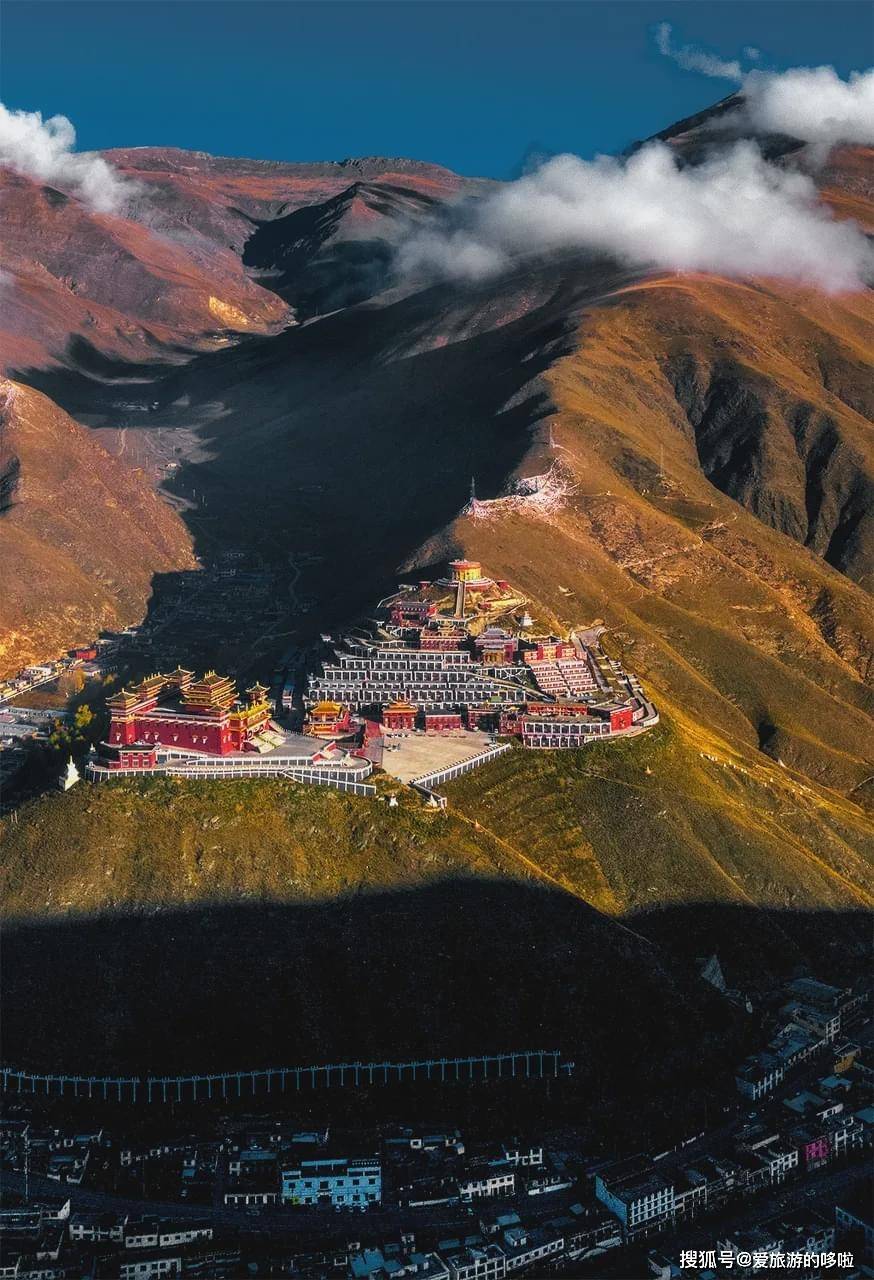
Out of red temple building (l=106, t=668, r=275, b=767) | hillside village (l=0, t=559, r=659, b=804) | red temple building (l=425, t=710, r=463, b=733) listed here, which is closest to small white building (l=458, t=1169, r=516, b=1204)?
hillside village (l=0, t=559, r=659, b=804)

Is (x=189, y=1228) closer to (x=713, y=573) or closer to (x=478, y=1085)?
(x=478, y=1085)

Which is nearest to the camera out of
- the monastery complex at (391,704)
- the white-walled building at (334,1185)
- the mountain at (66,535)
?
the white-walled building at (334,1185)

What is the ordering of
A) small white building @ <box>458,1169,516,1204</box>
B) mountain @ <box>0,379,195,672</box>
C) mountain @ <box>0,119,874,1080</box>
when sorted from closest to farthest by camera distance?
small white building @ <box>458,1169,516,1204</box> → mountain @ <box>0,119,874,1080</box> → mountain @ <box>0,379,195,672</box>

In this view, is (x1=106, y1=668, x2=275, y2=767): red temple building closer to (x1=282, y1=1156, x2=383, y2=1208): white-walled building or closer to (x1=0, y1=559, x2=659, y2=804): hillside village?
(x1=0, y1=559, x2=659, y2=804): hillside village

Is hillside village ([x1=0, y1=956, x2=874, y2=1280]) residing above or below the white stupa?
below

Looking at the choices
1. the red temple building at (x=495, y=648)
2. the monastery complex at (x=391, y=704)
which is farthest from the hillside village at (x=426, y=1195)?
the red temple building at (x=495, y=648)

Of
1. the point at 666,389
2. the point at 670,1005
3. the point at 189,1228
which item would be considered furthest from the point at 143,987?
the point at 666,389

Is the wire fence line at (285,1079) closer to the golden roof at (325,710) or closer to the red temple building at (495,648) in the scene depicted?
the golden roof at (325,710)
